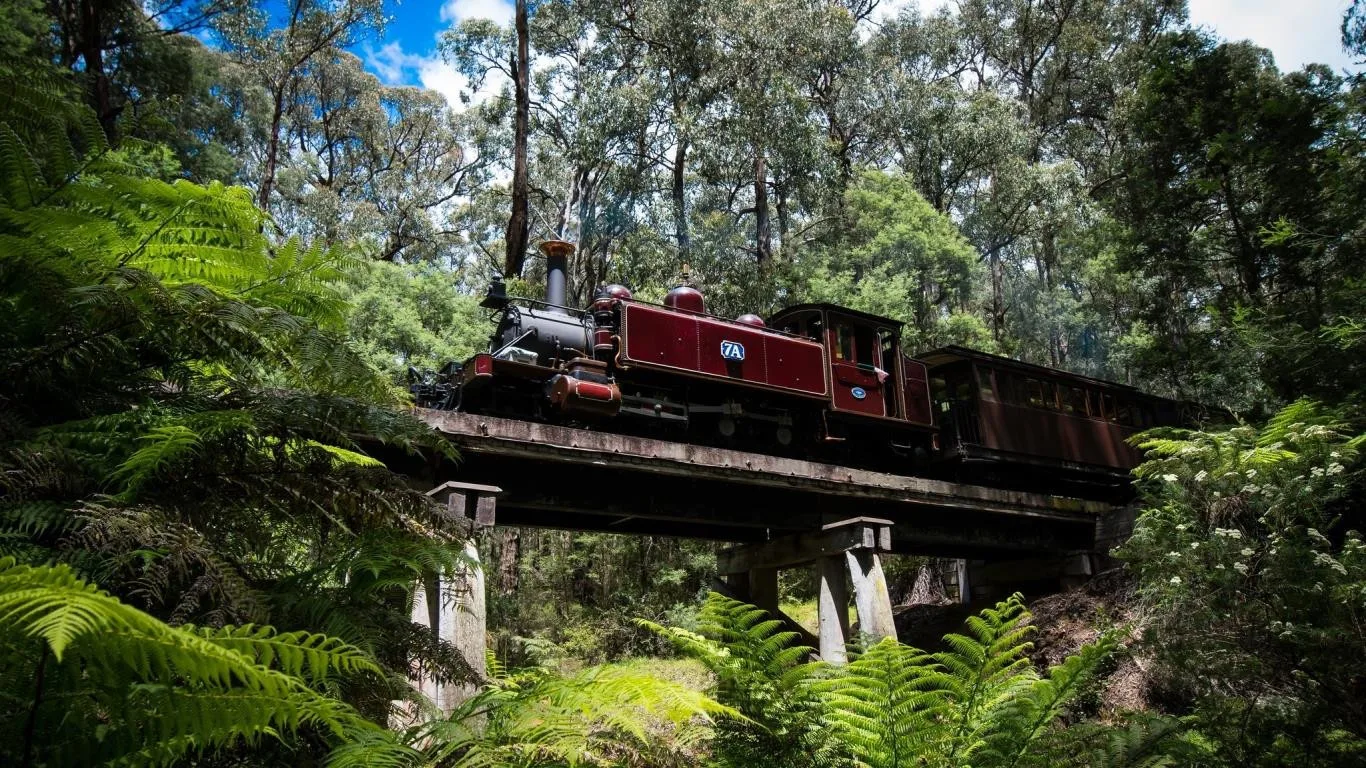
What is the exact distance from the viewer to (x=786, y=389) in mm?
11766

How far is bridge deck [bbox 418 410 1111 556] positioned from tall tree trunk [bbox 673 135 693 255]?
13.6 m

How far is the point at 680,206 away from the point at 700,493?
1642 cm

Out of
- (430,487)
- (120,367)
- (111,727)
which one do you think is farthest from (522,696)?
(430,487)

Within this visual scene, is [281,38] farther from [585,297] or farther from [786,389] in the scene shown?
[786,389]

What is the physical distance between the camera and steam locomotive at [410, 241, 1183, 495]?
10500 mm

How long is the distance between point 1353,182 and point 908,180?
1604 cm

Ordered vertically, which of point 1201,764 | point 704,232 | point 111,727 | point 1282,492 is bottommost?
point 1201,764

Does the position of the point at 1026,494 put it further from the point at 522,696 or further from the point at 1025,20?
the point at 1025,20

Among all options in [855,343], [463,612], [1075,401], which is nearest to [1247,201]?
[1075,401]

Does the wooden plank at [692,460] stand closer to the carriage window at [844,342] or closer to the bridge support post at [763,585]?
the bridge support post at [763,585]

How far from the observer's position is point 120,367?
214 cm

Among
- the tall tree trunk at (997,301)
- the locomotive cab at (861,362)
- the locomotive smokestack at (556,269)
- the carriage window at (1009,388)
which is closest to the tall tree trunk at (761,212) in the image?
the tall tree trunk at (997,301)

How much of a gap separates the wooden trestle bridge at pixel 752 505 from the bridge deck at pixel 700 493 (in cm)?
1

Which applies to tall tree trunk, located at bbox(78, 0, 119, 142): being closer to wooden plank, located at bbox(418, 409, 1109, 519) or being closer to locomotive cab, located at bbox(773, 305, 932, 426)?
wooden plank, located at bbox(418, 409, 1109, 519)
